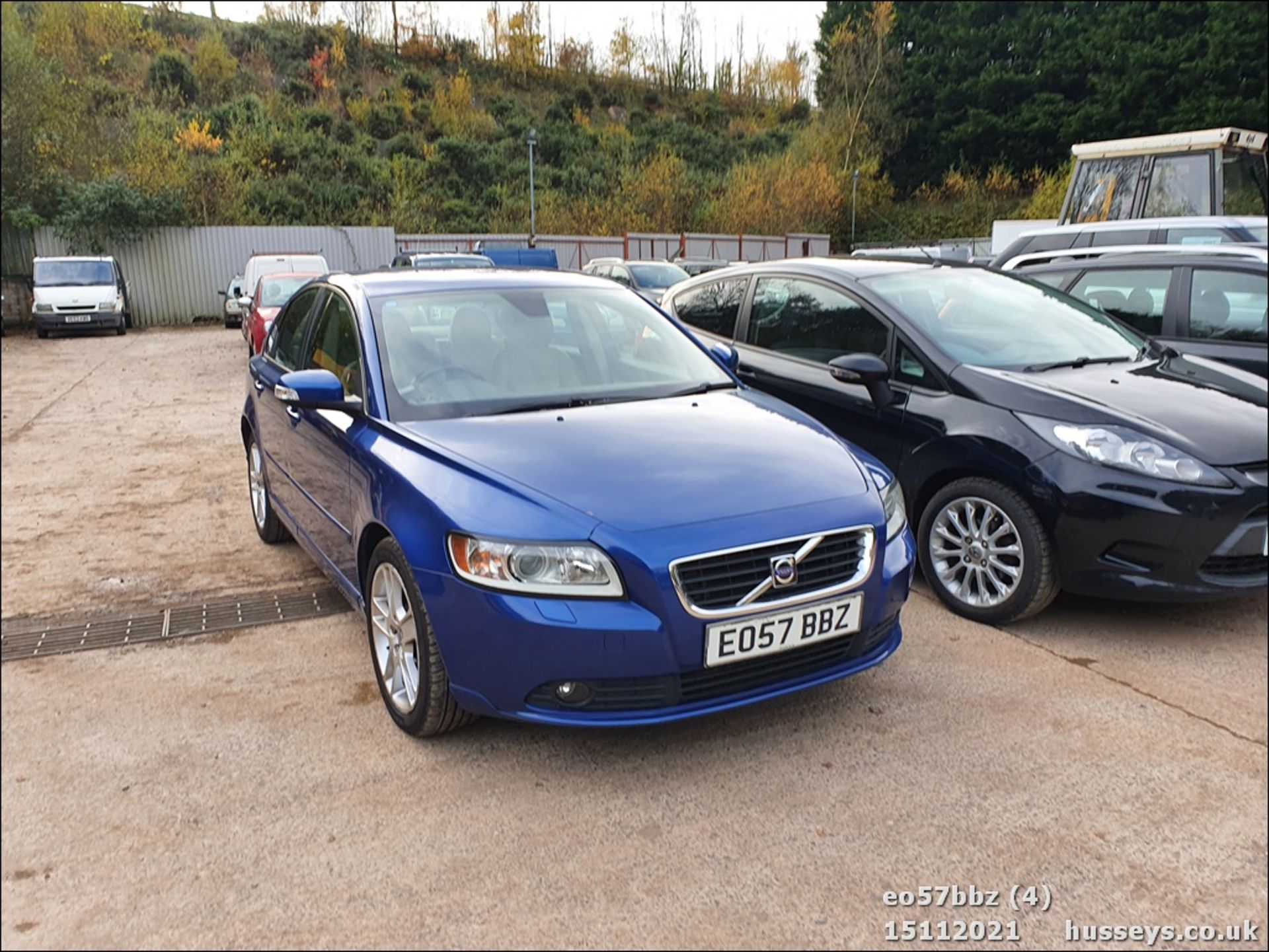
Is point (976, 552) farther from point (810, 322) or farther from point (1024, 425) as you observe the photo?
point (810, 322)

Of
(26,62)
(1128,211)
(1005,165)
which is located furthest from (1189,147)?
(1005,165)

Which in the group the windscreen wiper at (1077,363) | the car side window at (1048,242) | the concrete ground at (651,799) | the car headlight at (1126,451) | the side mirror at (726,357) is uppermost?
the car side window at (1048,242)

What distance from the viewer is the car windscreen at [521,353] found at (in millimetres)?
3342

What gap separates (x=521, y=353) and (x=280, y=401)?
1192mm

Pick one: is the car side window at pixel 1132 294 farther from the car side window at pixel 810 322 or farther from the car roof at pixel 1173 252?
the car side window at pixel 810 322

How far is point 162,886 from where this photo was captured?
2.18 m

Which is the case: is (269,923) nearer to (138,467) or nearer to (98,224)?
(138,467)

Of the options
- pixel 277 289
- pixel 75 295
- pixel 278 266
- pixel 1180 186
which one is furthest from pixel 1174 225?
pixel 75 295

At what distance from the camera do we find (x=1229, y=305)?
5.27 meters

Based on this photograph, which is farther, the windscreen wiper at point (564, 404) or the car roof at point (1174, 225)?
the car roof at point (1174, 225)

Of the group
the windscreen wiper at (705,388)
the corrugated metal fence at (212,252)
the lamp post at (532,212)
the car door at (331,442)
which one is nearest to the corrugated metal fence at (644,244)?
the corrugated metal fence at (212,252)

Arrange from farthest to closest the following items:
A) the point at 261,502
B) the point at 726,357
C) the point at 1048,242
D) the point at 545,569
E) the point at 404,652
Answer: the point at 1048,242, the point at 261,502, the point at 726,357, the point at 404,652, the point at 545,569

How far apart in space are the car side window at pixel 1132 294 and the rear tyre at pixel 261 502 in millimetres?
4736

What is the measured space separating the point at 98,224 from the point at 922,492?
23.8m
